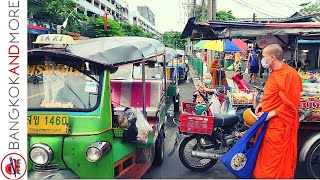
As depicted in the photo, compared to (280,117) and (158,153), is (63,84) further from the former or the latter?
(280,117)

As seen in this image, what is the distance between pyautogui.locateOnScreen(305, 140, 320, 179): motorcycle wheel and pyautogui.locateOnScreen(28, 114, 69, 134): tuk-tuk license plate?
134 inches

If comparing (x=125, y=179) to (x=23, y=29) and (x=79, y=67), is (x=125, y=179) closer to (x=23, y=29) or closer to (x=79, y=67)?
(x=79, y=67)

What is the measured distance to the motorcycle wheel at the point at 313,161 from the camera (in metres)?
4.38

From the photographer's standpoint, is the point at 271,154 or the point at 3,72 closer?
the point at 3,72

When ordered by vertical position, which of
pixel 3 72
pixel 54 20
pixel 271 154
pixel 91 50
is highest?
pixel 54 20

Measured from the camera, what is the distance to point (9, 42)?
9.46ft

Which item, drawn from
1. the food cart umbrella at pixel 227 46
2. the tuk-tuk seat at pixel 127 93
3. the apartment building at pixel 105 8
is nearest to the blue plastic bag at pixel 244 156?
the tuk-tuk seat at pixel 127 93

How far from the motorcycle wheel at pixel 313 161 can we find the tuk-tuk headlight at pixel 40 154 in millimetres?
3533

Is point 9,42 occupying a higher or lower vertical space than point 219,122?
higher

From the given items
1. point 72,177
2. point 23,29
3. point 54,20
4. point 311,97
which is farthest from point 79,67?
point 54,20

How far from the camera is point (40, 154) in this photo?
309 centimetres

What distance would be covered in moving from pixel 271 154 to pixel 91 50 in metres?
2.48

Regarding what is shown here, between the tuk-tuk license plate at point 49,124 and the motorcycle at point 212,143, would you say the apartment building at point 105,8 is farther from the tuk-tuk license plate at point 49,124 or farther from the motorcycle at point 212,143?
the tuk-tuk license plate at point 49,124

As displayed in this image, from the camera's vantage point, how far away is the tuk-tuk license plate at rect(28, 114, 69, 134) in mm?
3154
